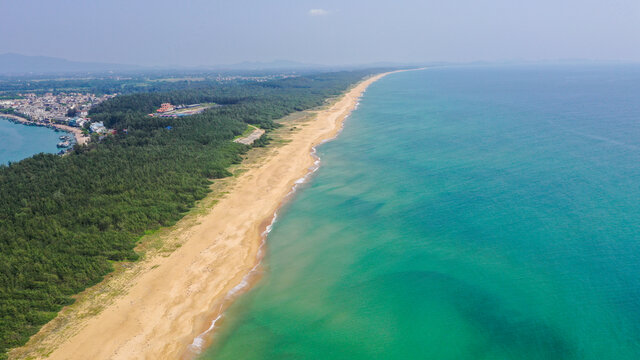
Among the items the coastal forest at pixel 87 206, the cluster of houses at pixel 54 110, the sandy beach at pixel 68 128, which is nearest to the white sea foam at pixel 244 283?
the coastal forest at pixel 87 206

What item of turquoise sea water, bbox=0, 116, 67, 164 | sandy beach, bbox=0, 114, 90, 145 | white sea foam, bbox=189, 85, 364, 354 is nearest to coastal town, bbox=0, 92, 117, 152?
sandy beach, bbox=0, 114, 90, 145

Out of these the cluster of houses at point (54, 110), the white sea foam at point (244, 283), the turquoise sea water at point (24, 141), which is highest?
the cluster of houses at point (54, 110)

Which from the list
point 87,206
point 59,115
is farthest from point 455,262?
point 59,115

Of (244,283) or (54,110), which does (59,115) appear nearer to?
(54,110)

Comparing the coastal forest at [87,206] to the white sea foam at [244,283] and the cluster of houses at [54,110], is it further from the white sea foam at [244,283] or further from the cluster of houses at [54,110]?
the cluster of houses at [54,110]

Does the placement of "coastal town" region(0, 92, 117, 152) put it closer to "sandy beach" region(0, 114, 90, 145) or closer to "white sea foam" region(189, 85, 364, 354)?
"sandy beach" region(0, 114, 90, 145)

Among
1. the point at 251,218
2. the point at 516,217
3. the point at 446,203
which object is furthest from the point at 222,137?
the point at 516,217

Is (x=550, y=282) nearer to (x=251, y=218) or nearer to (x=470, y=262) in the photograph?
(x=470, y=262)
